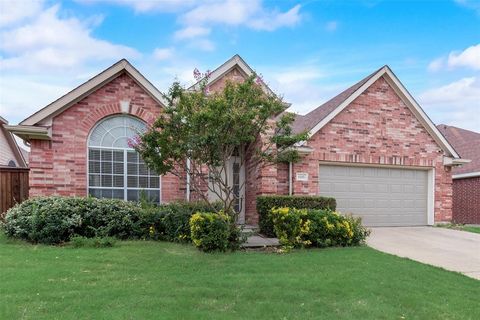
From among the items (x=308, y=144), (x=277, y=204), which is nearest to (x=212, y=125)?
(x=277, y=204)

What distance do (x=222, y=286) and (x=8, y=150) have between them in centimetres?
1822

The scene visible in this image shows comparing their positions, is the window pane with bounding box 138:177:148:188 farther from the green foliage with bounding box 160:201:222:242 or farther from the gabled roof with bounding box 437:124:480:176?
the gabled roof with bounding box 437:124:480:176

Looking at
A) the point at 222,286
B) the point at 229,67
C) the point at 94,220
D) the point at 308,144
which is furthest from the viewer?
the point at 229,67

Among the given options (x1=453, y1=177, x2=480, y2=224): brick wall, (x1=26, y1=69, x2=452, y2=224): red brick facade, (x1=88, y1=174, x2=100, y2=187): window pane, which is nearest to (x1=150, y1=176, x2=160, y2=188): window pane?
(x1=26, y1=69, x2=452, y2=224): red brick facade

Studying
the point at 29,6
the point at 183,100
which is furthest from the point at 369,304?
the point at 29,6

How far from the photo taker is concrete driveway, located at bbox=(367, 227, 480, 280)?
8031mm

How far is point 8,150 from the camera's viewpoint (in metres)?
19.3

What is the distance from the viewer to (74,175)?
10703 millimetres

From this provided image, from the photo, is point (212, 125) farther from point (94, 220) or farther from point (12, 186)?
point (12, 186)

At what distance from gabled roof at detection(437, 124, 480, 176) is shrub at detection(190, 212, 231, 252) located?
14.6m

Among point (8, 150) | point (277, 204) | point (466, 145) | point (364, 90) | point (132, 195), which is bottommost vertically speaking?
point (277, 204)

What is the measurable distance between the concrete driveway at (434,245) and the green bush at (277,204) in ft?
5.60

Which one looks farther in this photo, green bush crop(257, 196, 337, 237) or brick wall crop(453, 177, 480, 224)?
brick wall crop(453, 177, 480, 224)

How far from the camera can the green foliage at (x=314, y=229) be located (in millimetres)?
8805
